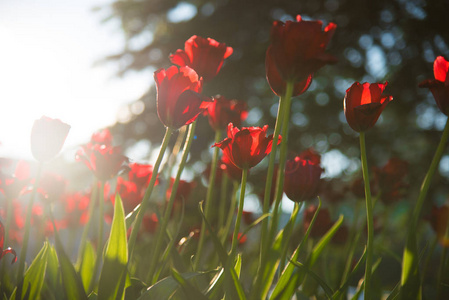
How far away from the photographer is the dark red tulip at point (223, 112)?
841 millimetres

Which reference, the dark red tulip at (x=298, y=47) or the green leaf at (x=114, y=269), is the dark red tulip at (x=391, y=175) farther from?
the green leaf at (x=114, y=269)

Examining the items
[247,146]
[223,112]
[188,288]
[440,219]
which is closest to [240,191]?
[247,146]

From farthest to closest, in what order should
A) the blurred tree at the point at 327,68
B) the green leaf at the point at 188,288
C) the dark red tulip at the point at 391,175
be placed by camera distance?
1. the blurred tree at the point at 327,68
2. the dark red tulip at the point at 391,175
3. the green leaf at the point at 188,288

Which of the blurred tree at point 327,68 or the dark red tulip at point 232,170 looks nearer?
the dark red tulip at point 232,170

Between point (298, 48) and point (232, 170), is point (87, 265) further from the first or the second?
point (298, 48)

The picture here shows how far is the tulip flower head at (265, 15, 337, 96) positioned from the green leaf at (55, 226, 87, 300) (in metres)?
0.36

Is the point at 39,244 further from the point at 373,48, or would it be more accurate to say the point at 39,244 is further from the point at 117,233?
the point at 373,48

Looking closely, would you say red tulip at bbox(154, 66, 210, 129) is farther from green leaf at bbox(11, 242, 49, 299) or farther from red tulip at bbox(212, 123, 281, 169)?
green leaf at bbox(11, 242, 49, 299)

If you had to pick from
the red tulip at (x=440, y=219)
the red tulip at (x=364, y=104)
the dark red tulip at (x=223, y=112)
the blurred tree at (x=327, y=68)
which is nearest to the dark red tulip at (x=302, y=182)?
the red tulip at (x=364, y=104)

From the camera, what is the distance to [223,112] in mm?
847

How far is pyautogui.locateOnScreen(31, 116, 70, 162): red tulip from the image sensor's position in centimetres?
58

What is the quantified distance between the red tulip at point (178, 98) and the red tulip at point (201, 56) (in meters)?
0.10

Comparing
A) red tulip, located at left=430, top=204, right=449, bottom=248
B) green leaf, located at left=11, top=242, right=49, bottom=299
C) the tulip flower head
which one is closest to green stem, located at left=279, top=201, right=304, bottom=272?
the tulip flower head

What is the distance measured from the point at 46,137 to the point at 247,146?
301 millimetres
